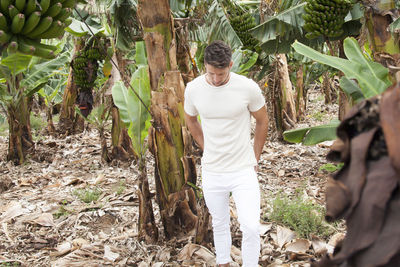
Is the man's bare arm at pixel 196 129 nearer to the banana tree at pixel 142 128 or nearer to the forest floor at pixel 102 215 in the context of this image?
the banana tree at pixel 142 128

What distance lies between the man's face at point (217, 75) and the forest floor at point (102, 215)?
112 cm

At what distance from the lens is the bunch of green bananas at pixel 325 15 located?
3870mm

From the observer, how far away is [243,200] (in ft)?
7.44

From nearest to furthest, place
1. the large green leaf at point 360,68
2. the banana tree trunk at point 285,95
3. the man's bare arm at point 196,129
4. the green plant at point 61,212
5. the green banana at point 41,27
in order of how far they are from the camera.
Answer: the green banana at point 41,27
the large green leaf at point 360,68
the man's bare arm at point 196,129
the green plant at point 61,212
the banana tree trunk at point 285,95

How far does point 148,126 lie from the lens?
311 centimetres

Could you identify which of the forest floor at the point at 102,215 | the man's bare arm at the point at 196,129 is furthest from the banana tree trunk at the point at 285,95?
the man's bare arm at the point at 196,129

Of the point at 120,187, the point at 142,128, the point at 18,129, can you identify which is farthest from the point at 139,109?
the point at 18,129

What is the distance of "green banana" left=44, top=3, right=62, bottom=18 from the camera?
172 centimetres

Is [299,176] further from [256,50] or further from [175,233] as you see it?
[175,233]

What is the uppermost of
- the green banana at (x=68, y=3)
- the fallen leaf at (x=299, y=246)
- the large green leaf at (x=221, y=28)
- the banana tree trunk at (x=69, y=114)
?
the large green leaf at (x=221, y=28)

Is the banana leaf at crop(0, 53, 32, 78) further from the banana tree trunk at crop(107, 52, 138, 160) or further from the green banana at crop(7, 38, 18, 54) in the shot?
the green banana at crop(7, 38, 18, 54)

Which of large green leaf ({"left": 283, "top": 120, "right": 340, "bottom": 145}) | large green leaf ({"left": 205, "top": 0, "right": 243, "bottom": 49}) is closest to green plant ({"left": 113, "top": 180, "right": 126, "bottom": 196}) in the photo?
large green leaf ({"left": 205, "top": 0, "right": 243, "bottom": 49})

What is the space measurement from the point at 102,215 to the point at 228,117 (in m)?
2.06

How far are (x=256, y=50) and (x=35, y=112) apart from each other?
8.50 meters
